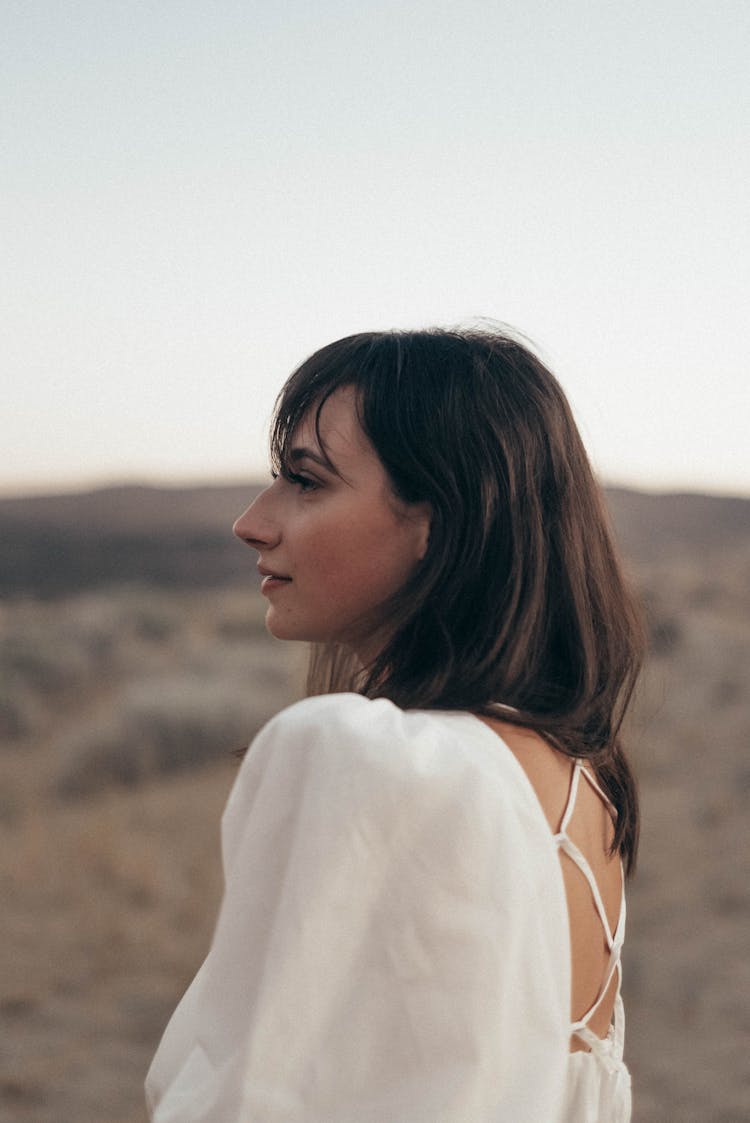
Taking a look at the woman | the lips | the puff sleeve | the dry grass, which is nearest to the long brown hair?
the woman

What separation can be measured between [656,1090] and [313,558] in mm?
3932

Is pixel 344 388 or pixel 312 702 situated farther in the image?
pixel 344 388

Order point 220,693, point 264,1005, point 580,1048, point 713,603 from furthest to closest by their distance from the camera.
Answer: point 713,603 < point 220,693 < point 580,1048 < point 264,1005

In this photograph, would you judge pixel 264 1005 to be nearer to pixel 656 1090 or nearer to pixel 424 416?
pixel 424 416

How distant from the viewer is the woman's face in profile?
4.82 feet

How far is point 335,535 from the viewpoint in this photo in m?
1.47

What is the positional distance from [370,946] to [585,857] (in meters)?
0.38

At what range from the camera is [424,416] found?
58.8 inches

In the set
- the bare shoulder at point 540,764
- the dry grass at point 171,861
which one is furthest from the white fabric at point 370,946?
the dry grass at point 171,861

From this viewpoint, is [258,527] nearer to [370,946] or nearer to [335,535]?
[335,535]

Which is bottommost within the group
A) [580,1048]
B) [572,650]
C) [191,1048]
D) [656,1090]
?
[656,1090]

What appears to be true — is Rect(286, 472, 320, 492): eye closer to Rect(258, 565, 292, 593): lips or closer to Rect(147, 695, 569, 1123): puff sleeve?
Rect(258, 565, 292, 593): lips

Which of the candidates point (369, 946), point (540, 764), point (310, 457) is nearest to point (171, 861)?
point (310, 457)

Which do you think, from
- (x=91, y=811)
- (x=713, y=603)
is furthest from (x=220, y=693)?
(x=713, y=603)
